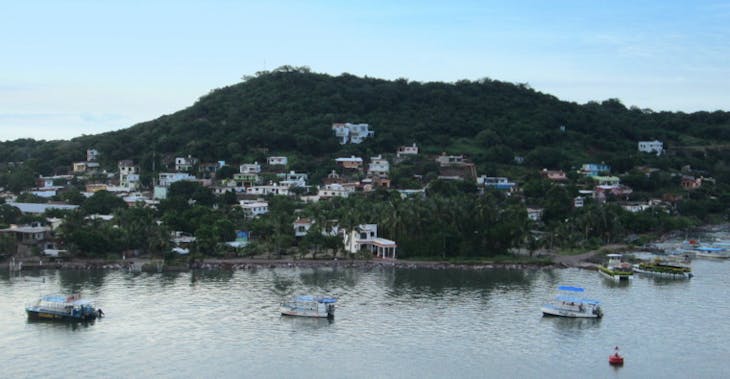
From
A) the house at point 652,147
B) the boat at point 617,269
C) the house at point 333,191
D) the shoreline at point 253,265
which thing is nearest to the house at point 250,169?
the house at point 333,191

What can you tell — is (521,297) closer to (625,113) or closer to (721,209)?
(721,209)

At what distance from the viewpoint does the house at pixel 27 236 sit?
41250 mm

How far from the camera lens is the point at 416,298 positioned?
1280 inches

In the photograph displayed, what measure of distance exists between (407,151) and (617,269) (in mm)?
40853

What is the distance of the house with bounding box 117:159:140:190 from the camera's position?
67381mm

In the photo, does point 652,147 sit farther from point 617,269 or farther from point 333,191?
point 617,269

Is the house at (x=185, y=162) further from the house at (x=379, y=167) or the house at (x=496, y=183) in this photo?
the house at (x=496, y=183)

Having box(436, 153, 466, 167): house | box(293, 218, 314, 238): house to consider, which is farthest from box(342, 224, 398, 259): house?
box(436, 153, 466, 167): house

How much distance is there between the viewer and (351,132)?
3233 inches

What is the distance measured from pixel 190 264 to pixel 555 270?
716 inches

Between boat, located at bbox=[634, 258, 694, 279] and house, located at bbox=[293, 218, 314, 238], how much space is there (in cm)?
1798

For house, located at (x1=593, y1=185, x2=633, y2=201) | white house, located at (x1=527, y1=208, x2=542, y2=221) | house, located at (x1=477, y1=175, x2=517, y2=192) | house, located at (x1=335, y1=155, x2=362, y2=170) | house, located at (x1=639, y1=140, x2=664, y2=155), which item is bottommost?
white house, located at (x1=527, y1=208, x2=542, y2=221)

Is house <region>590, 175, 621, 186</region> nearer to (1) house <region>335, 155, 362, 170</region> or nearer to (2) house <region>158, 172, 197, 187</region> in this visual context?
(1) house <region>335, 155, 362, 170</region>

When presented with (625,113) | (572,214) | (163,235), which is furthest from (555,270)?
(625,113)
